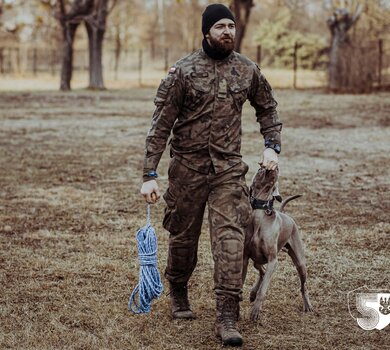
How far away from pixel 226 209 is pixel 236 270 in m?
0.38

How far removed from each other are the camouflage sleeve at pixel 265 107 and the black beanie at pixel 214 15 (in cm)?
41

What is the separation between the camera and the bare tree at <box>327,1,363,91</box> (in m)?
30.6

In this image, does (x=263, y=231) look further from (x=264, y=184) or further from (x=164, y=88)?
(x=164, y=88)

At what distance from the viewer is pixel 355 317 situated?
5344 millimetres

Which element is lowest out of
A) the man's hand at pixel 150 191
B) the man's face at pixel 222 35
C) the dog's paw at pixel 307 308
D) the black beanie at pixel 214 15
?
the dog's paw at pixel 307 308

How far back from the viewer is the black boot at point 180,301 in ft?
17.3

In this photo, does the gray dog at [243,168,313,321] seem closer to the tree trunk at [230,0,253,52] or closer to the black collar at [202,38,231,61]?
the black collar at [202,38,231,61]

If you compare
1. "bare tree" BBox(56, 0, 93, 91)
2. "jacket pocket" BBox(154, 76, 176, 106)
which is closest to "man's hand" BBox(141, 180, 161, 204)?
"jacket pocket" BBox(154, 76, 176, 106)

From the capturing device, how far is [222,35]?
473cm

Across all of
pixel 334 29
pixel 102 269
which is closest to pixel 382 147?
pixel 102 269

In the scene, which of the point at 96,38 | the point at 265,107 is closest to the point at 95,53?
the point at 96,38

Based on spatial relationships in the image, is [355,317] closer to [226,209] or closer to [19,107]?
[226,209]

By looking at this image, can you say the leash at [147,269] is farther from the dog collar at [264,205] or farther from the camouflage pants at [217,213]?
the dog collar at [264,205]

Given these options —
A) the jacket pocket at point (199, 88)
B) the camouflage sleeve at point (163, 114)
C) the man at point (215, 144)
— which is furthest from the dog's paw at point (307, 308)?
the jacket pocket at point (199, 88)
